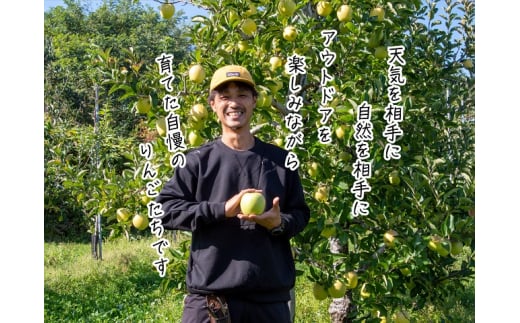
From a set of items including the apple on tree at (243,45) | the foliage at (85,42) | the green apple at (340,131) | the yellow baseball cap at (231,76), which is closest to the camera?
the yellow baseball cap at (231,76)

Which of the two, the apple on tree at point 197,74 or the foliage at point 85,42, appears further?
the foliage at point 85,42

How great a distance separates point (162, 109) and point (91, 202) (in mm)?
450

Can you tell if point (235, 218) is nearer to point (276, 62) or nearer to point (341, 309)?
point (276, 62)

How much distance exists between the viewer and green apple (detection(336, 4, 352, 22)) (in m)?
1.99

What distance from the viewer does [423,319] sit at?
11.2ft

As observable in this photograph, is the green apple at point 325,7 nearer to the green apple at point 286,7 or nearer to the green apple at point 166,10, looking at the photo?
the green apple at point 286,7

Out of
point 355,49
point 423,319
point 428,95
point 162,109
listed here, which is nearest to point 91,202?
point 162,109

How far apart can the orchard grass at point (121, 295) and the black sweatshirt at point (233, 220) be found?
132 cm

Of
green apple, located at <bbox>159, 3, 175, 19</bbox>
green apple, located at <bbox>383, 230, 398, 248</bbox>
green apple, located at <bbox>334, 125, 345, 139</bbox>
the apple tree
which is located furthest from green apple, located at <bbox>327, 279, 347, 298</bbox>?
green apple, located at <bbox>159, 3, 175, 19</bbox>

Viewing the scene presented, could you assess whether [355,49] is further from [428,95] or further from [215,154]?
[215,154]

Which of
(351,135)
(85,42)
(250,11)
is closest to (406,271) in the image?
(351,135)

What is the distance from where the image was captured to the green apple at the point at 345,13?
1.99 m

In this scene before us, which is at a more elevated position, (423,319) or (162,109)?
(162,109)

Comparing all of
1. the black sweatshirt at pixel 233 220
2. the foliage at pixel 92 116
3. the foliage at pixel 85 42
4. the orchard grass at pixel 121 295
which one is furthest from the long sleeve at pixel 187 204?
the foliage at pixel 85 42
